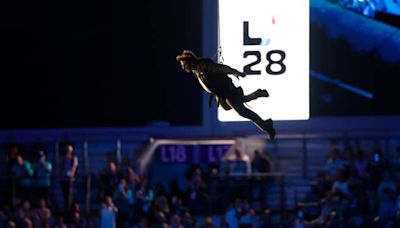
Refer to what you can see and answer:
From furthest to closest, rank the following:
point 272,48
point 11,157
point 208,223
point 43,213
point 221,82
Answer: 1. point 11,157
2. point 43,213
3. point 208,223
4. point 272,48
5. point 221,82

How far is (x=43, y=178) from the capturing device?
12.5m

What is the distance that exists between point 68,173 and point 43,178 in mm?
274

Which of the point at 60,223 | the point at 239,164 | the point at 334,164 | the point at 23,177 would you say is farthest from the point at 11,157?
the point at 334,164

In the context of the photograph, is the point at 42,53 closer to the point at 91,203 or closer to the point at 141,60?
the point at 141,60

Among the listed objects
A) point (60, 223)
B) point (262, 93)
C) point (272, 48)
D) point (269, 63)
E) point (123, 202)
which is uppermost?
point (272, 48)

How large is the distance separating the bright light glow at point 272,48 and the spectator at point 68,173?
4.65 m

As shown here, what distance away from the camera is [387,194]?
11.6 meters

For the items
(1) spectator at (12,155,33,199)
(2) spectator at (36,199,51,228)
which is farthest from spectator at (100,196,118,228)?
(1) spectator at (12,155,33,199)

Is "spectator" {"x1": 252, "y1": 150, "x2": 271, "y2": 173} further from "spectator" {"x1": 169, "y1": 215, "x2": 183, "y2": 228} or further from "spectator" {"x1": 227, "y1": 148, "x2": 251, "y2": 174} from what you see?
"spectator" {"x1": 169, "y1": 215, "x2": 183, "y2": 228}

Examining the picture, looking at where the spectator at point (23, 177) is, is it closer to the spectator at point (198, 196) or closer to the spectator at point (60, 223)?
the spectator at point (60, 223)

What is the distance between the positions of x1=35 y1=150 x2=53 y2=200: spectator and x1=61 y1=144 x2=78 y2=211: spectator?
0.51 feet

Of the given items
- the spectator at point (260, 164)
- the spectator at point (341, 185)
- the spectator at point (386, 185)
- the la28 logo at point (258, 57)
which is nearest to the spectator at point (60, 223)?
the spectator at point (260, 164)

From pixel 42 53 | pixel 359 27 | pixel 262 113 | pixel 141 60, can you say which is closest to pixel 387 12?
pixel 359 27

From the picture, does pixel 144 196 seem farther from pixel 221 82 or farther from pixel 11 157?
pixel 221 82
